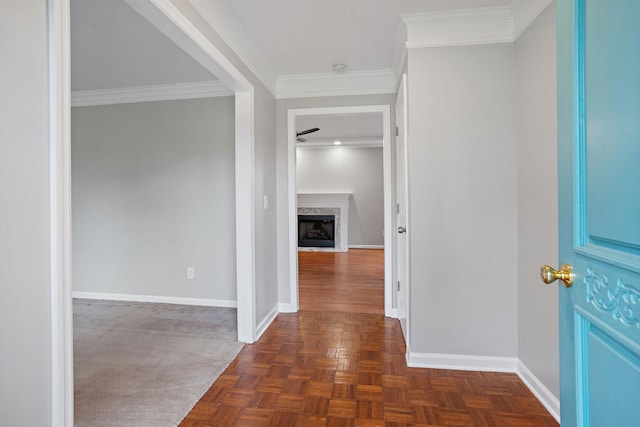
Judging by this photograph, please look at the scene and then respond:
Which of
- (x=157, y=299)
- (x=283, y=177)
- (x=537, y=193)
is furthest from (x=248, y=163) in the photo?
(x=157, y=299)

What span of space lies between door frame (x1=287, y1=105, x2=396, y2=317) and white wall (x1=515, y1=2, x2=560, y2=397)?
1.18 m

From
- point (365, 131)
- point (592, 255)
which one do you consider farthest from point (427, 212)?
point (365, 131)

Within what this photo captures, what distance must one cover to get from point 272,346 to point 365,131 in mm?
4649

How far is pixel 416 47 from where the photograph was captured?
2100mm

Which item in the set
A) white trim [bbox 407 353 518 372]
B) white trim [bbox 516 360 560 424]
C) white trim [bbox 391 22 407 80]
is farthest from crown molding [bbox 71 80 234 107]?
white trim [bbox 516 360 560 424]

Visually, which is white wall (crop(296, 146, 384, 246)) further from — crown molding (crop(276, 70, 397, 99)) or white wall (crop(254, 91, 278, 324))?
white wall (crop(254, 91, 278, 324))

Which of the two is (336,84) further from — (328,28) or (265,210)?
(265,210)

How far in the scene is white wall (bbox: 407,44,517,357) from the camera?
204cm

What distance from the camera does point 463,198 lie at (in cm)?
208

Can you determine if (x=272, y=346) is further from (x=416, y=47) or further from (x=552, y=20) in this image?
(x=552, y=20)

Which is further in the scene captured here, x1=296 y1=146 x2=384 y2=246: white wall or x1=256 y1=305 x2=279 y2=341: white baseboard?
x1=296 y1=146 x2=384 y2=246: white wall

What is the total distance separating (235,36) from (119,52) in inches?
41.7

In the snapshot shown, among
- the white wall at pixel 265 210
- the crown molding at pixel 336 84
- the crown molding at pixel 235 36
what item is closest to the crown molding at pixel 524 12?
the crown molding at pixel 336 84

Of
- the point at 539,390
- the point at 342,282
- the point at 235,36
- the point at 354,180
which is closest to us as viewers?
the point at 539,390
